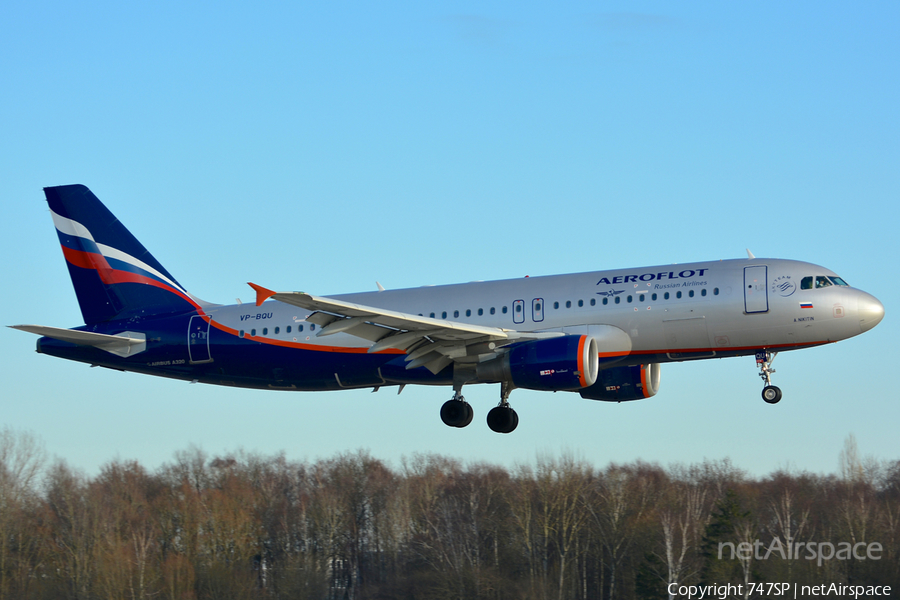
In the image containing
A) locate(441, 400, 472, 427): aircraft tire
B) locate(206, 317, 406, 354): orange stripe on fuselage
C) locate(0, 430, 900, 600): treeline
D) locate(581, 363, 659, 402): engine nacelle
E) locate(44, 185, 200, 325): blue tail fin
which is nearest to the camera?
locate(206, 317, 406, 354): orange stripe on fuselage

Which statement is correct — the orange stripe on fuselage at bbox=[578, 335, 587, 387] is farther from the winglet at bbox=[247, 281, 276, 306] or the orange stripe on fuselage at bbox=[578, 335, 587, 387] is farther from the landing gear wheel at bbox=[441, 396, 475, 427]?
the winglet at bbox=[247, 281, 276, 306]

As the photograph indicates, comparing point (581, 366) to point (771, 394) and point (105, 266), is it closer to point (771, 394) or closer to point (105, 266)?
point (771, 394)

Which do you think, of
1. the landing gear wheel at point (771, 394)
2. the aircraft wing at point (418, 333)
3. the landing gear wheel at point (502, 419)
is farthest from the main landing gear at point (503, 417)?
the landing gear wheel at point (771, 394)

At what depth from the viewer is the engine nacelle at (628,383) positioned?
1486 inches

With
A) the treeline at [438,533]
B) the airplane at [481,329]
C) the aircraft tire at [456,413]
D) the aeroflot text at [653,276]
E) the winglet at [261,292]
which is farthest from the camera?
the treeline at [438,533]

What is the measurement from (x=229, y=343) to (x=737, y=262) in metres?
17.3

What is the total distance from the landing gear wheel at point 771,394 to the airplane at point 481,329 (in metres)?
0.04

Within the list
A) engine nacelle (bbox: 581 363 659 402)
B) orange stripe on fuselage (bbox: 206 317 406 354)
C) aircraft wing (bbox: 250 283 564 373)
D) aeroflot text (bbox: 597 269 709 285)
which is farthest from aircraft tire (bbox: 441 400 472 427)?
aeroflot text (bbox: 597 269 709 285)

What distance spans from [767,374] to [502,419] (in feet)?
29.0

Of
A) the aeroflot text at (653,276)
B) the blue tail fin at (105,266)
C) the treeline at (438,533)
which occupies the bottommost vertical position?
the treeline at (438,533)

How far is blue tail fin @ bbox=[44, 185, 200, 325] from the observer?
3978 cm

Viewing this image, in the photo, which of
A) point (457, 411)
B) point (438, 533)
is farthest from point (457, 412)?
point (438, 533)

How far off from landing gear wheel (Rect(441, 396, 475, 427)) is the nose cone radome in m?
12.7

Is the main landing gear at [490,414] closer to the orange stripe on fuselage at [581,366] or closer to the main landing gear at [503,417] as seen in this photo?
the main landing gear at [503,417]
